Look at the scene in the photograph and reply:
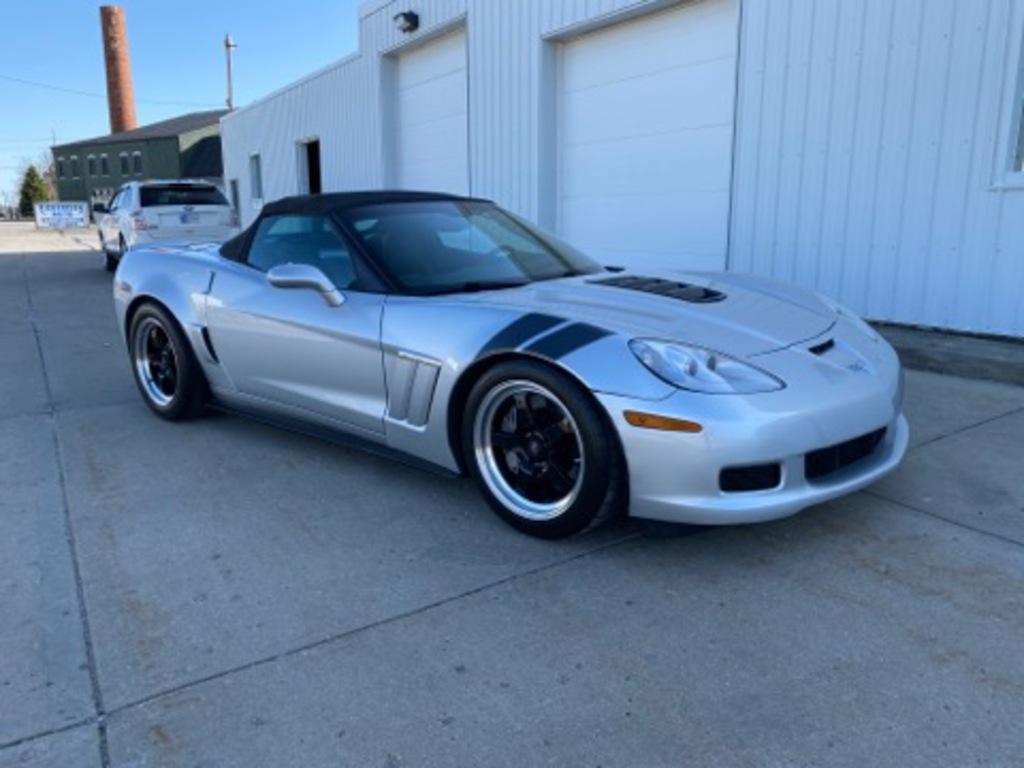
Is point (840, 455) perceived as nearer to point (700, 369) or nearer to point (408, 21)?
point (700, 369)

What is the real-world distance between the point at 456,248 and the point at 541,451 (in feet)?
4.25

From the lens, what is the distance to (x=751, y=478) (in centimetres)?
265

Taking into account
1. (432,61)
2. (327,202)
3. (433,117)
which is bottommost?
(327,202)

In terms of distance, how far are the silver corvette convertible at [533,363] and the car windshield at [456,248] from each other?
0.01m

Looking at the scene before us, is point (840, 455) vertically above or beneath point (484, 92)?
beneath

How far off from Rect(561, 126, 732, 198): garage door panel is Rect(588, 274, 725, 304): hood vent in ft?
13.2

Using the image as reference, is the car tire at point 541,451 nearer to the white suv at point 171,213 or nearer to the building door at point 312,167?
the white suv at point 171,213

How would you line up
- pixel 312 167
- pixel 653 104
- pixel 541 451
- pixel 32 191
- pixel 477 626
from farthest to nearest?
1. pixel 32 191
2. pixel 312 167
3. pixel 653 104
4. pixel 541 451
5. pixel 477 626

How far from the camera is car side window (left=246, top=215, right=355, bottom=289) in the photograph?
3.73 m

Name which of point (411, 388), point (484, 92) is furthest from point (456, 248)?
point (484, 92)

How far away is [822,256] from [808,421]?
4.31 meters

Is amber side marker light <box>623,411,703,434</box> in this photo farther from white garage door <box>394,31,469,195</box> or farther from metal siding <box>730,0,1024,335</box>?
white garage door <box>394,31,469,195</box>

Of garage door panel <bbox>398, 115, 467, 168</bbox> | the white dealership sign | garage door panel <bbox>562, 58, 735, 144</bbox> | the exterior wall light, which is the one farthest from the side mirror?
the white dealership sign

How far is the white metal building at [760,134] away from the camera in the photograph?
5.51 m
